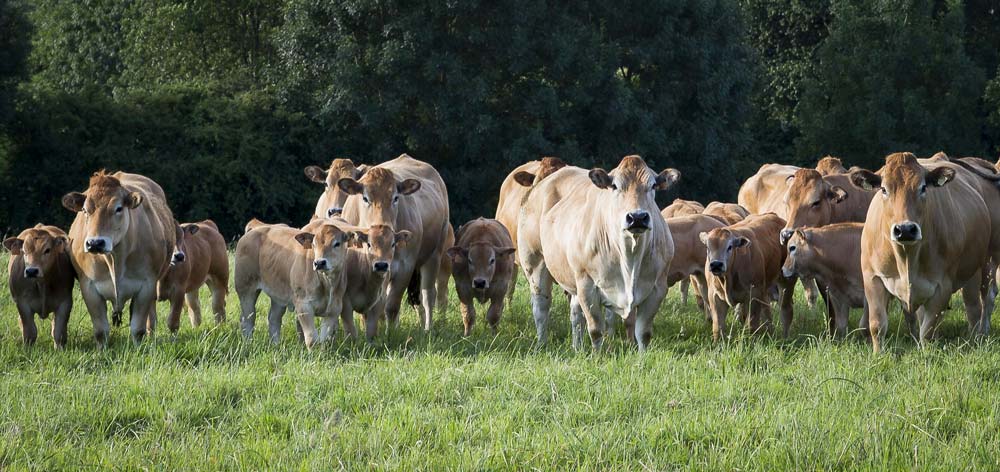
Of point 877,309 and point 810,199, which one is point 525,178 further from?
point 877,309

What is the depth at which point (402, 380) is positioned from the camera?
363 inches

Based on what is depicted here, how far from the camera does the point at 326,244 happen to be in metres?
11.2

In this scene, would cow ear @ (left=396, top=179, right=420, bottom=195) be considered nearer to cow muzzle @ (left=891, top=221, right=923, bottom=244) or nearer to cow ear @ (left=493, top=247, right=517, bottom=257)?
cow ear @ (left=493, top=247, right=517, bottom=257)

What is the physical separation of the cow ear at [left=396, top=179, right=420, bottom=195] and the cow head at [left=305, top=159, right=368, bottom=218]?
1.74m

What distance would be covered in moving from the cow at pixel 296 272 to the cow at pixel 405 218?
3.33ft

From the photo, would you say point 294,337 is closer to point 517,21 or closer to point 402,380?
point 402,380

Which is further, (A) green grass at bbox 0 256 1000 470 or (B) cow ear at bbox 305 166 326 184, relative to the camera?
(B) cow ear at bbox 305 166 326 184

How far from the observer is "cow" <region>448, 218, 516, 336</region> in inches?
512

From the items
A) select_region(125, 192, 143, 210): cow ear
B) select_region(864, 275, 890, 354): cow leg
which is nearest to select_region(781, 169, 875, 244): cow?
select_region(864, 275, 890, 354): cow leg

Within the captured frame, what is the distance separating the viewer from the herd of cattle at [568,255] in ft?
35.1

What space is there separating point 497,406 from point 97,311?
4.64 meters

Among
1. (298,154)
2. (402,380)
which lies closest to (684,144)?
(298,154)

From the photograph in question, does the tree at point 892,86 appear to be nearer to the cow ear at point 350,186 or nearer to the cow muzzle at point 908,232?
the cow ear at point 350,186

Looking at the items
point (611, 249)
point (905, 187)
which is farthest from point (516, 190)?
point (905, 187)
